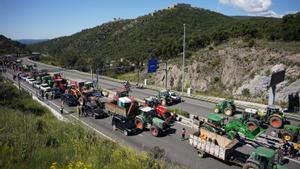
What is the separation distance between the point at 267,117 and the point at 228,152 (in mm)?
9717

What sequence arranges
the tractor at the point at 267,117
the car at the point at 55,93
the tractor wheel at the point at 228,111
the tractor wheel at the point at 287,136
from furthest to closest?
the car at the point at 55,93
the tractor wheel at the point at 228,111
the tractor at the point at 267,117
the tractor wheel at the point at 287,136

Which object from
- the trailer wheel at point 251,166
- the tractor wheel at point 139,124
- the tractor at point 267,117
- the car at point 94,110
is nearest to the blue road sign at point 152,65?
the car at point 94,110

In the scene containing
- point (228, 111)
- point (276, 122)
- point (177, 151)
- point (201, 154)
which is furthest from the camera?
point (228, 111)

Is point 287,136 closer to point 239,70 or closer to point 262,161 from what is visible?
point 262,161

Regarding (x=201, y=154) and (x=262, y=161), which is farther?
(x=201, y=154)

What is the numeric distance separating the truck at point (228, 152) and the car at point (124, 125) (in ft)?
19.3

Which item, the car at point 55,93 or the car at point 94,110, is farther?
the car at point 55,93

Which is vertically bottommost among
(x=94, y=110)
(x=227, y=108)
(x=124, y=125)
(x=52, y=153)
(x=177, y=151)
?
(x=177, y=151)

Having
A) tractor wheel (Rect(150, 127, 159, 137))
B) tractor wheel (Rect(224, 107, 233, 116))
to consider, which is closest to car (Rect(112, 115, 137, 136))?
tractor wheel (Rect(150, 127, 159, 137))

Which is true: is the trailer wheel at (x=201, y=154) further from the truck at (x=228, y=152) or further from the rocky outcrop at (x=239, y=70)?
the rocky outcrop at (x=239, y=70)

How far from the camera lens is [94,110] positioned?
25.7 metres

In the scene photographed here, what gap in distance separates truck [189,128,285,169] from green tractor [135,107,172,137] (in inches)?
144

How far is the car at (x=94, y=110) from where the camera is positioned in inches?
1000

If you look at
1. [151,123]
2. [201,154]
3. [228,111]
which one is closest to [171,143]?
[151,123]
